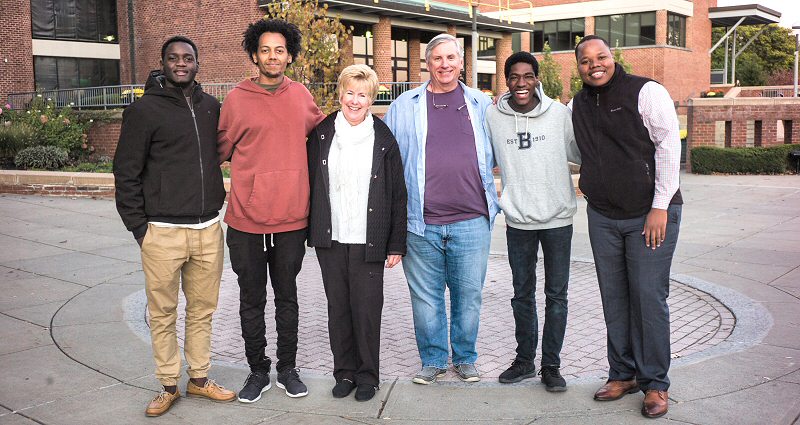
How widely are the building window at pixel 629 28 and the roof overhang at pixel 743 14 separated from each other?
651 centimetres

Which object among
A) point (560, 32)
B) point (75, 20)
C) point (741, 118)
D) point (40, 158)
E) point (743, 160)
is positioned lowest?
point (743, 160)

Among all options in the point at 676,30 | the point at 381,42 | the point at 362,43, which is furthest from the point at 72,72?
the point at 676,30

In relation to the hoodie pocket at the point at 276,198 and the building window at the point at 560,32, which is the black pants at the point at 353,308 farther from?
the building window at the point at 560,32

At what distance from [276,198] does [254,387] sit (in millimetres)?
1125

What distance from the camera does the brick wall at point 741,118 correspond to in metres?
22.1

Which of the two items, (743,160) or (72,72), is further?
(72,72)

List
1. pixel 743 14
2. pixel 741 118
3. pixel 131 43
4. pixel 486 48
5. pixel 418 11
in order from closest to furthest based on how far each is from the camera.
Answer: pixel 741 118
pixel 418 11
pixel 131 43
pixel 486 48
pixel 743 14

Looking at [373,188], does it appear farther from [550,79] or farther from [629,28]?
[629,28]

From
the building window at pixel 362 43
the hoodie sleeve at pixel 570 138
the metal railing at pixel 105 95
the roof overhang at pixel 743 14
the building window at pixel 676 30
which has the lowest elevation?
the hoodie sleeve at pixel 570 138

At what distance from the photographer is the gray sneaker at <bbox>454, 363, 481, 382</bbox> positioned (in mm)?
4793

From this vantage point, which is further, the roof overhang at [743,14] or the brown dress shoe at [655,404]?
the roof overhang at [743,14]

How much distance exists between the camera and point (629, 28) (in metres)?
45.6

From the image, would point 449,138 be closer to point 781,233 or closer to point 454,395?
point 454,395

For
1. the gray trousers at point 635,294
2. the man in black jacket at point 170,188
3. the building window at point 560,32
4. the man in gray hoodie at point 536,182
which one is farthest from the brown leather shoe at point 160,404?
the building window at point 560,32
